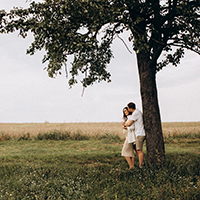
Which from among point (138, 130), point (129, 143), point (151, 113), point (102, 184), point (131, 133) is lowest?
point (102, 184)

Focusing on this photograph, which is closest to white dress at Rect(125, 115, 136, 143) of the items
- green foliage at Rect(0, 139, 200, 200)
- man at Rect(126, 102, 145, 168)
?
man at Rect(126, 102, 145, 168)

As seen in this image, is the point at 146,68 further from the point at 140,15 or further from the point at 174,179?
the point at 174,179

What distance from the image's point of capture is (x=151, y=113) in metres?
10.3

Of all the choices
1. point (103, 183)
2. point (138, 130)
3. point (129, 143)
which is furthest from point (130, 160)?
point (103, 183)

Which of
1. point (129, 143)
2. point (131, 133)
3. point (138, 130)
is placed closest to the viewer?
point (138, 130)

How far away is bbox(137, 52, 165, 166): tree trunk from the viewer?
10.3 meters

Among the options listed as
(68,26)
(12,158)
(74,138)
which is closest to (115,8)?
(68,26)

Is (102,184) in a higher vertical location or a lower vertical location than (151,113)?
lower

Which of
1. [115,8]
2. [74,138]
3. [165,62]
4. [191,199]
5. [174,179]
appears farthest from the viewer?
[74,138]

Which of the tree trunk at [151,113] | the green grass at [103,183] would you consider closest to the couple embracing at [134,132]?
the tree trunk at [151,113]

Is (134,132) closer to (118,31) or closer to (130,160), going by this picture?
(130,160)

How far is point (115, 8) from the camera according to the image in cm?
906

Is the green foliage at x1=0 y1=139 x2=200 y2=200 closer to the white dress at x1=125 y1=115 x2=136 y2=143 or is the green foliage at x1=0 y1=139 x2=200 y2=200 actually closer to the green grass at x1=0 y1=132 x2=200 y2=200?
the green grass at x1=0 y1=132 x2=200 y2=200

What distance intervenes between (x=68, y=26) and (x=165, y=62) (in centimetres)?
649
